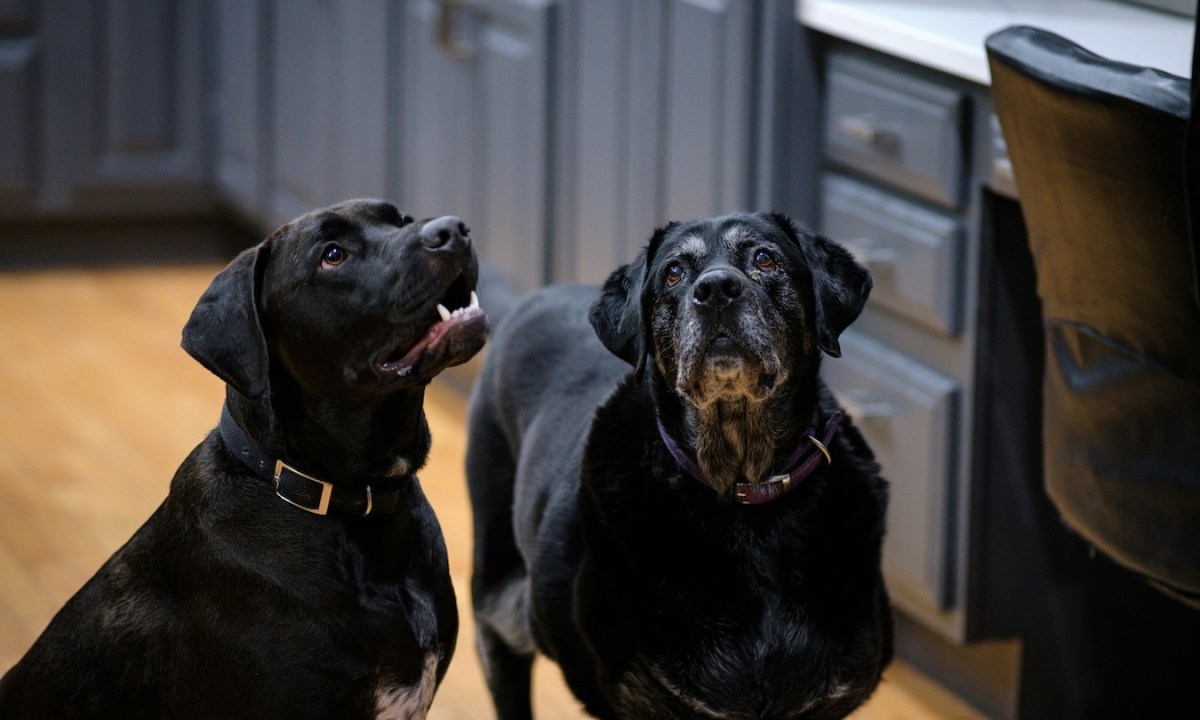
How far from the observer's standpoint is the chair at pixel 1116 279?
1.79 metres

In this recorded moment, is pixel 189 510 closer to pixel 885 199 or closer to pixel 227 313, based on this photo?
pixel 227 313

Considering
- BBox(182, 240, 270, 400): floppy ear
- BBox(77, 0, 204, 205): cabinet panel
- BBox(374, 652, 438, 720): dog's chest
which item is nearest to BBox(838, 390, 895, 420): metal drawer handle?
Result: BBox(374, 652, 438, 720): dog's chest

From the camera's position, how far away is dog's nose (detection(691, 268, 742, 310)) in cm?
188

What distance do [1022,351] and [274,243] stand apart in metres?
1.27

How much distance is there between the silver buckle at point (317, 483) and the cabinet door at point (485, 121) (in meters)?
1.92

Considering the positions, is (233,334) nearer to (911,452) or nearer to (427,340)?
(427,340)

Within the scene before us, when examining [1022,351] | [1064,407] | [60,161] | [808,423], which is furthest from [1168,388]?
[60,161]

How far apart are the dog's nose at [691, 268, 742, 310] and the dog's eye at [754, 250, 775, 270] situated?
0.07 meters

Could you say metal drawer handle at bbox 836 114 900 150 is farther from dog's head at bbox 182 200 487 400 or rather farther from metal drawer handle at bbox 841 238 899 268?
dog's head at bbox 182 200 487 400

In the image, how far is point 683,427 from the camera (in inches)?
79.8

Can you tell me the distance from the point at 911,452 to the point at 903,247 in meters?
0.34

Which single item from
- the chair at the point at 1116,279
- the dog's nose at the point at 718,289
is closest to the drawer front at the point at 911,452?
the chair at the point at 1116,279

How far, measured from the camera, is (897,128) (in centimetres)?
274

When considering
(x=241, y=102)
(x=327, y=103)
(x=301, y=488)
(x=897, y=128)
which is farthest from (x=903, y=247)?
(x=241, y=102)
